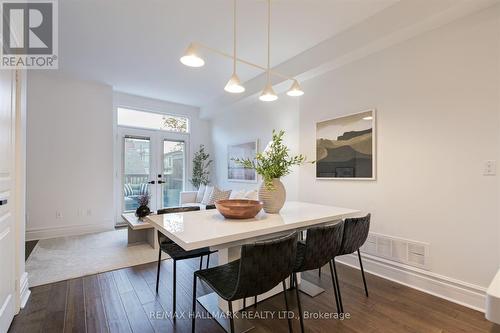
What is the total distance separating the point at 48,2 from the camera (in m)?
2.40

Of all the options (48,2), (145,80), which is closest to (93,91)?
(145,80)

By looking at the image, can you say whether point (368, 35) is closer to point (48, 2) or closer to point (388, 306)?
point (388, 306)

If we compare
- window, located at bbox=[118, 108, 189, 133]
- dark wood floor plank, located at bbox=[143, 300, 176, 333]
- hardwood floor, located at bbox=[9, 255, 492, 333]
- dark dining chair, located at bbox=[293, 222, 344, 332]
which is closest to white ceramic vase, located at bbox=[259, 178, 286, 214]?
dark dining chair, located at bbox=[293, 222, 344, 332]

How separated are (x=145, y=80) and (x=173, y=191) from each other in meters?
2.64

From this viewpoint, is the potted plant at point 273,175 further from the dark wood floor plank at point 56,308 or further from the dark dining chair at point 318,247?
the dark wood floor plank at point 56,308

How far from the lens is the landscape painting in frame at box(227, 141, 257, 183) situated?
480 cm

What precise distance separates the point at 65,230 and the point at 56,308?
270 centimetres

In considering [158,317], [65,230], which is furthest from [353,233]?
[65,230]

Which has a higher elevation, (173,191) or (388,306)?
(173,191)

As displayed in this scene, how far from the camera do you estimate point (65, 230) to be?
4211mm

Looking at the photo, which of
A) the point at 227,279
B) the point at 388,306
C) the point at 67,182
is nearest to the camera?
the point at 227,279

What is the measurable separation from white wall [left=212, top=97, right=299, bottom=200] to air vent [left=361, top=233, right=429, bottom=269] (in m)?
1.32

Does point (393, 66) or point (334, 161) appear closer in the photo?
point (393, 66)

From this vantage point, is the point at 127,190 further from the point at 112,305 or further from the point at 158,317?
the point at 158,317
